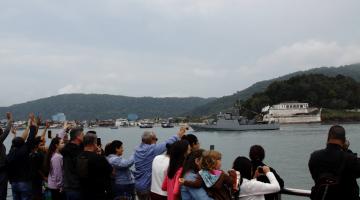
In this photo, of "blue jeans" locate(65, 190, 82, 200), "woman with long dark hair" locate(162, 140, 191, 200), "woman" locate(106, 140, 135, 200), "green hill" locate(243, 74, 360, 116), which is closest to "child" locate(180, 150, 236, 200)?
"woman with long dark hair" locate(162, 140, 191, 200)

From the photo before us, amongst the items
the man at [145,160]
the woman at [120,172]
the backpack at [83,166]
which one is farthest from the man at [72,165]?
the man at [145,160]

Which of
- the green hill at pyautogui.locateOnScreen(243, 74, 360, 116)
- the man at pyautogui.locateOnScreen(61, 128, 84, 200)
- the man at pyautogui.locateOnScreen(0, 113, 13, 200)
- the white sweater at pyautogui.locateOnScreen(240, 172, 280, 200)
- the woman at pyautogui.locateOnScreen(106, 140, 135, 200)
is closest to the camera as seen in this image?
the white sweater at pyautogui.locateOnScreen(240, 172, 280, 200)

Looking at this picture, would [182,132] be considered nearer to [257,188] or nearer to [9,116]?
[257,188]

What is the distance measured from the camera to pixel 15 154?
298 inches

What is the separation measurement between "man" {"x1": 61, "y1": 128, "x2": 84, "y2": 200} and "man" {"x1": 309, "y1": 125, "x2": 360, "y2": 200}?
3241mm

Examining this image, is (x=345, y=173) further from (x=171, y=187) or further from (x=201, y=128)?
(x=201, y=128)

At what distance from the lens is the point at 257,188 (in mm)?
5082

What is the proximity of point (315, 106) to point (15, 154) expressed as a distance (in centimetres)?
15674

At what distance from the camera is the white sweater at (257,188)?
5062 millimetres

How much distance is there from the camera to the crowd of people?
187 inches

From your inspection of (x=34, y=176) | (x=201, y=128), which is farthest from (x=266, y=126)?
(x=34, y=176)

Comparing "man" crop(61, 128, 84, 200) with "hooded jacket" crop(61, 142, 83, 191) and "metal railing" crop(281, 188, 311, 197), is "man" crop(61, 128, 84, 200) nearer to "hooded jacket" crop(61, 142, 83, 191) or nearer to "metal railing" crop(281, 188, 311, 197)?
"hooded jacket" crop(61, 142, 83, 191)

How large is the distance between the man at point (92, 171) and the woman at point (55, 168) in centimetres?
140

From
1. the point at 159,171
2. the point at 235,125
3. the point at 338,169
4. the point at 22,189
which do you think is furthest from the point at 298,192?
the point at 235,125
